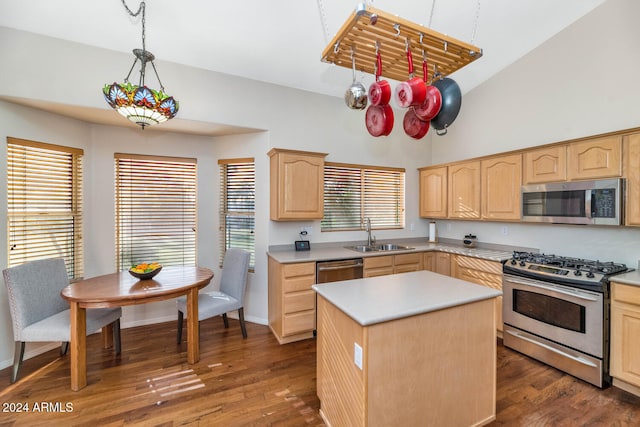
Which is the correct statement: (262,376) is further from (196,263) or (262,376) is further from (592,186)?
(592,186)

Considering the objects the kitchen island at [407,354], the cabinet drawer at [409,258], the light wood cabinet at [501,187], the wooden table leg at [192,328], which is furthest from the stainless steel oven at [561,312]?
the wooden table leg at [192,328]

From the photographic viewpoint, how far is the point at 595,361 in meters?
2.24

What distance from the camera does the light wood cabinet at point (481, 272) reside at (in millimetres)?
3049

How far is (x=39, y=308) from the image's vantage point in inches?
94.7

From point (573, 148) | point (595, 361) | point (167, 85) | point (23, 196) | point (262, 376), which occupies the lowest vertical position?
point (262, 376)

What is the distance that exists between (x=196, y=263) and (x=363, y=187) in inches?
103

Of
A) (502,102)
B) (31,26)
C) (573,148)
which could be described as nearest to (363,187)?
(502,102)

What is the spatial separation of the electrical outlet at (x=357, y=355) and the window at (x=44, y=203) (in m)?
3.27

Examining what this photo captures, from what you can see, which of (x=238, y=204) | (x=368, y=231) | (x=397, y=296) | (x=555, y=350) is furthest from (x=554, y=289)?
(x=238, y=204)

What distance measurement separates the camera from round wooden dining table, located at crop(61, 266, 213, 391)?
7.21 ft

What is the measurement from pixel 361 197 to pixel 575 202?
2412mm

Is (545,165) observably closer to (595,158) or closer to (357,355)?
(595,158)

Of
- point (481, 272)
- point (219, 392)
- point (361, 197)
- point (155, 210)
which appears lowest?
point (219, 392)

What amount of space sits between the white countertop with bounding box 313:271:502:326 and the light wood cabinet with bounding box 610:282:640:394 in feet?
4.21
